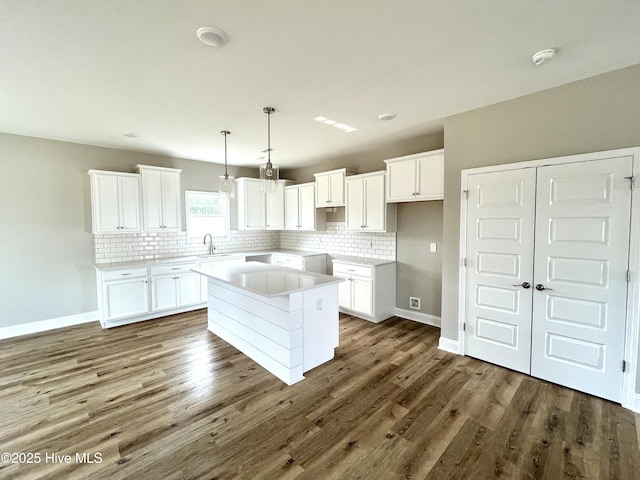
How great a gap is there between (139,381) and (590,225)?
4372 mm

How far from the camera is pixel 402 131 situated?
3.78 metres

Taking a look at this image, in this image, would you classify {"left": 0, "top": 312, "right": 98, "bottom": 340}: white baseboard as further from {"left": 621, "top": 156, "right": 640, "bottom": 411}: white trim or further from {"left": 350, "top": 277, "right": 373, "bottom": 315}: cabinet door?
A: {"left": 621, "top": 156, "right": 640, "bottom": 411}: white trim

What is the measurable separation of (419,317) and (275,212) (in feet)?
11.6

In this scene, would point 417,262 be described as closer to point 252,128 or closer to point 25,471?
point 252,128

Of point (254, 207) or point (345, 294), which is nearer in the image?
point (345, 294)

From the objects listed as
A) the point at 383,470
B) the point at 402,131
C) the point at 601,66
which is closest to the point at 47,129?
the point at 402,131

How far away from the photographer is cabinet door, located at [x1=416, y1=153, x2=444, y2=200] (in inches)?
142

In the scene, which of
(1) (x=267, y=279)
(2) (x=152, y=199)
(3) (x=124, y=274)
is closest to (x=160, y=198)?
(2) (x=152, y=199)

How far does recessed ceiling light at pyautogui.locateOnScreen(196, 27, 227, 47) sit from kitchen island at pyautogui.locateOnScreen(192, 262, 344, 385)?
188 centimetres

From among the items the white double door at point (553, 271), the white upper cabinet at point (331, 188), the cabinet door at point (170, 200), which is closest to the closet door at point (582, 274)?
the white double door at point (553, 271)

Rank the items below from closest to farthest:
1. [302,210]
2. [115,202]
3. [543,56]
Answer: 1. [543,56]
2. [115,202]
3. [302,210]

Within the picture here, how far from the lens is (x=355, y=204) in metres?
4.69

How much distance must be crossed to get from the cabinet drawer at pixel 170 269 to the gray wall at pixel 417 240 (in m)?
3.51

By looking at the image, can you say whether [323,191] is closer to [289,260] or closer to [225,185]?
[289,260]
